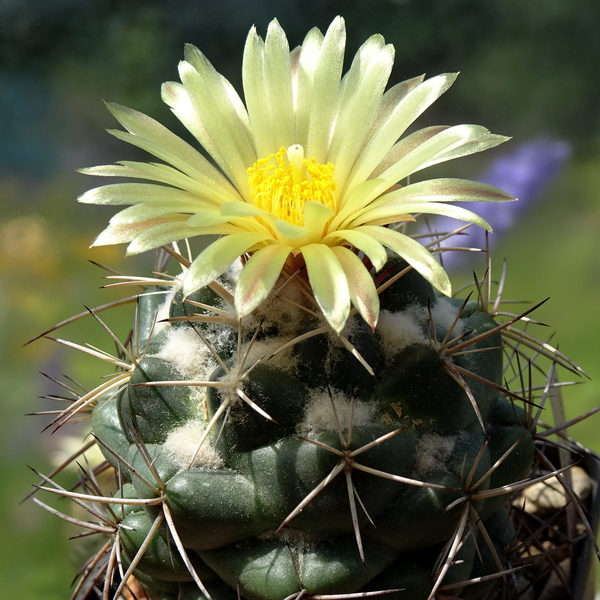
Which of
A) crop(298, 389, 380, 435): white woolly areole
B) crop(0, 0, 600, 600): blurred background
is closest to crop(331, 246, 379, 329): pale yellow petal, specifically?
crop(298, 389, 380, 435): white woolly areole

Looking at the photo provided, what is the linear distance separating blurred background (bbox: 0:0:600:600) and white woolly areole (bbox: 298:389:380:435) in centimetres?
150

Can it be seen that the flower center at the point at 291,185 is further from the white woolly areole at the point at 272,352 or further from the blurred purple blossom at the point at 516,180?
the blurred purple blossom at the point at 516,180

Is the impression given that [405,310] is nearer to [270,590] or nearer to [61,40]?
[270,590]

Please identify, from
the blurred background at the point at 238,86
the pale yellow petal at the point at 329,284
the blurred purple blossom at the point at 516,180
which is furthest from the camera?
the blurred background at the point at 238,86

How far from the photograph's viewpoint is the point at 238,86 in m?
2.61

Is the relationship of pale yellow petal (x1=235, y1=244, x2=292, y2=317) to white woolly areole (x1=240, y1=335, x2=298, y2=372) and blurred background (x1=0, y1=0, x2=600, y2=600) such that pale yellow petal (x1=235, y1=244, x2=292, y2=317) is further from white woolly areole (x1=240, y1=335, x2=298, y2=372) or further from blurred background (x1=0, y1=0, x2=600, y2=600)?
blurred background (x1=0, y1=0, x2=600, y2=600)

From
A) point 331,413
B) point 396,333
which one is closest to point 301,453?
point 331,413

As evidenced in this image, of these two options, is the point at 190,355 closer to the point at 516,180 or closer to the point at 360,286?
the point at 360,286

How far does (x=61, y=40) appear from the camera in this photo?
275 cm

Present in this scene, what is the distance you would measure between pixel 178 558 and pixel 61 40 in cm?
250

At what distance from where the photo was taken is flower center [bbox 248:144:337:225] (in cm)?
70

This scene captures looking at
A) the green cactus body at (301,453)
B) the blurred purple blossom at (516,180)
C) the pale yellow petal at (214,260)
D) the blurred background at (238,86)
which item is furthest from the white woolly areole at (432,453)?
the blurred background at (238,86)

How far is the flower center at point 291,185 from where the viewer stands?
699 millimetres

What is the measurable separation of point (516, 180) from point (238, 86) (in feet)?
3.34
